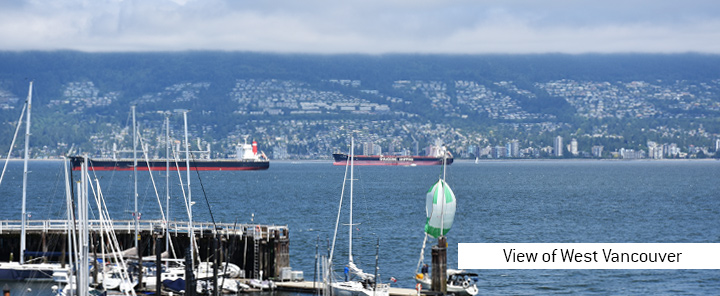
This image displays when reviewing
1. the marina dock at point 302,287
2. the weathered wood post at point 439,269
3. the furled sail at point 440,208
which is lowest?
the marina dock at point 302,287

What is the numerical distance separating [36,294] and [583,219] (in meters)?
55.4

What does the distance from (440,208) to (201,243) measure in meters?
12.3

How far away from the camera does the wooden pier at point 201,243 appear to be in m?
46.0

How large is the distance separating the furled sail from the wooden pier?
6839 mm

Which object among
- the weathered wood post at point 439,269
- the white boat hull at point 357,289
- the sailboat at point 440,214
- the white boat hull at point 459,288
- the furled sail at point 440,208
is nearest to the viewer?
the weathered wood post at point 439,269

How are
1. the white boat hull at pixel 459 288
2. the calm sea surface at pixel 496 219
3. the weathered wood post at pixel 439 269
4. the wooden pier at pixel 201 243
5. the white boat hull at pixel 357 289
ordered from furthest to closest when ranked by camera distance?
the calm sea surface at pixel 496 219
the wooden pier at pixel 201 243
the white boat hull at pixel 459 288
the white boat hull at pixel 357 289
the weathered wood post at pixel 439 269

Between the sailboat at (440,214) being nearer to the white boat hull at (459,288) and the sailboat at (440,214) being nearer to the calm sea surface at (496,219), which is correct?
the white boat hull at (459,288)

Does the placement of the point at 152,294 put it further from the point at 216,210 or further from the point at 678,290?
the point at 216,210

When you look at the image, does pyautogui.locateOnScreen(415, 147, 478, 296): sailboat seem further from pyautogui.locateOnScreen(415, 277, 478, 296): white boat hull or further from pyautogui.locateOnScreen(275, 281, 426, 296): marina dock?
pyautogui.locateOnScreen(275, 281, 426, 296): marina dock

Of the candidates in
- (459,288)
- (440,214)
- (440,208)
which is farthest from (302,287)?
(459,288)

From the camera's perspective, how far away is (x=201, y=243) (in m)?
48.8

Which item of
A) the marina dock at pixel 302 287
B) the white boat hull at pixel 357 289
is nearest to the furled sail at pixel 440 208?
the marina dock at pixel 302 287

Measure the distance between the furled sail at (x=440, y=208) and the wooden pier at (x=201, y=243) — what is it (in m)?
6.84

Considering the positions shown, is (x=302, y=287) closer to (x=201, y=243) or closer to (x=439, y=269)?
(x=439, y=269)
